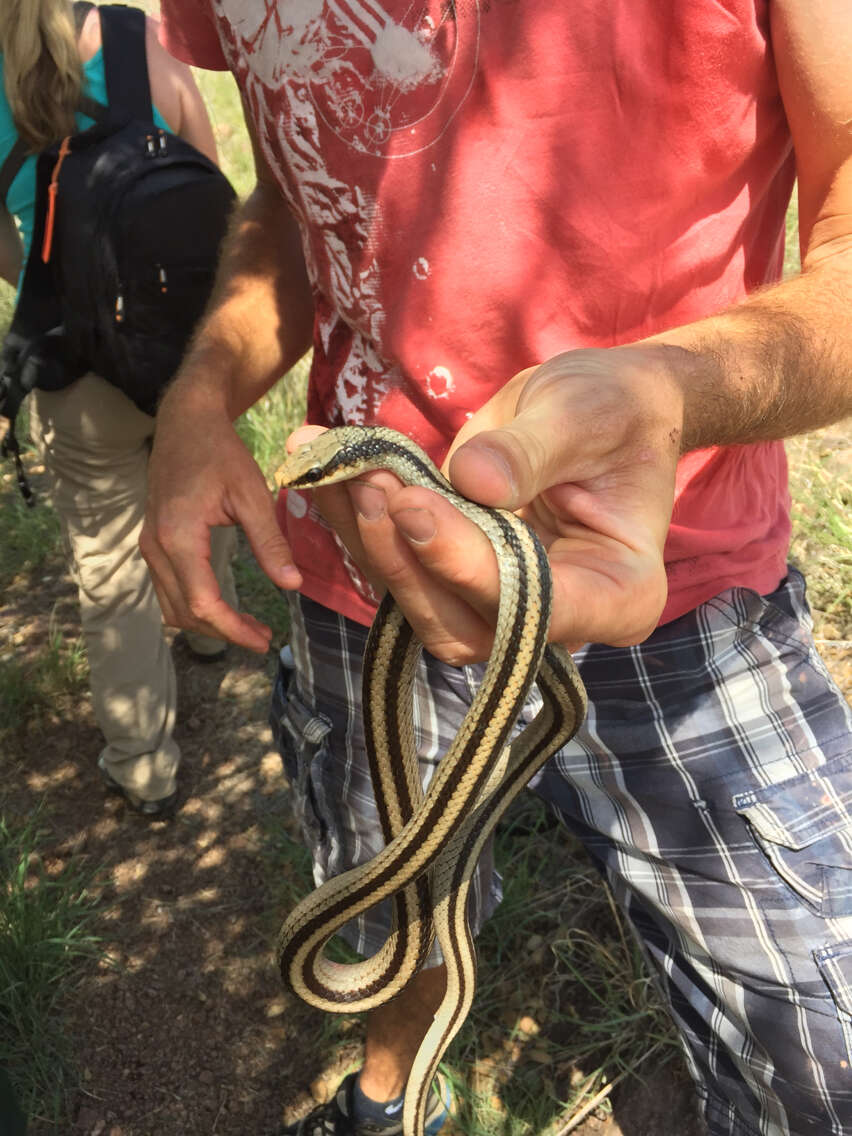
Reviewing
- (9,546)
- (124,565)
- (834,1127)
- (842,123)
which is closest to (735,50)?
(842,123)

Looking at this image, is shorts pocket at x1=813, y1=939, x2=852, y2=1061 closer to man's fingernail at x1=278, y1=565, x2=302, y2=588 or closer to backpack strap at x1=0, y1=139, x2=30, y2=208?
man's fingernail at x1=278, y1=565, x2=302, y2=588

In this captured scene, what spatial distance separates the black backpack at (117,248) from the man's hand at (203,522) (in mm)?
1338

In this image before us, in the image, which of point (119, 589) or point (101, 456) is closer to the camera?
point (101, 456)

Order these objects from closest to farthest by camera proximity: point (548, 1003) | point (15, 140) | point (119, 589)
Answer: point (548, 1003) < point (15, 140) < point (119, 589)

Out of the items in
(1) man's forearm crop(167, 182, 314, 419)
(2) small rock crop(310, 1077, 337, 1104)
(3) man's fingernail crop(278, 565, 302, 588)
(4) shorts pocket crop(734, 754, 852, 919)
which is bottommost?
(2) small rock crop(310, 1077, 337, 1104)

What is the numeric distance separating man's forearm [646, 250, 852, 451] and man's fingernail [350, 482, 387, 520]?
57 cm

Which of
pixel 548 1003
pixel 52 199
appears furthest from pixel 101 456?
pixel 548 1003

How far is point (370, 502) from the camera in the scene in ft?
4.72

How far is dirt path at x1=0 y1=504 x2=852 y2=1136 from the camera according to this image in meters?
3.14

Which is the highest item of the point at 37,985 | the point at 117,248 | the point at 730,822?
the point at 117,248

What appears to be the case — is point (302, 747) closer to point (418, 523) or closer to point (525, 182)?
point (418, 523)

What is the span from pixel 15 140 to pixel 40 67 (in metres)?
0.28

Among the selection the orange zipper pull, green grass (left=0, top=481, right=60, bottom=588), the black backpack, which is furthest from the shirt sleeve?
green grass (left=0, top=481, right=60, bottom=588)

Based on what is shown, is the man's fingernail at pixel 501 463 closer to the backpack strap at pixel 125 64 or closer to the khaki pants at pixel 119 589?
the khaki pants at pixel 119 589
